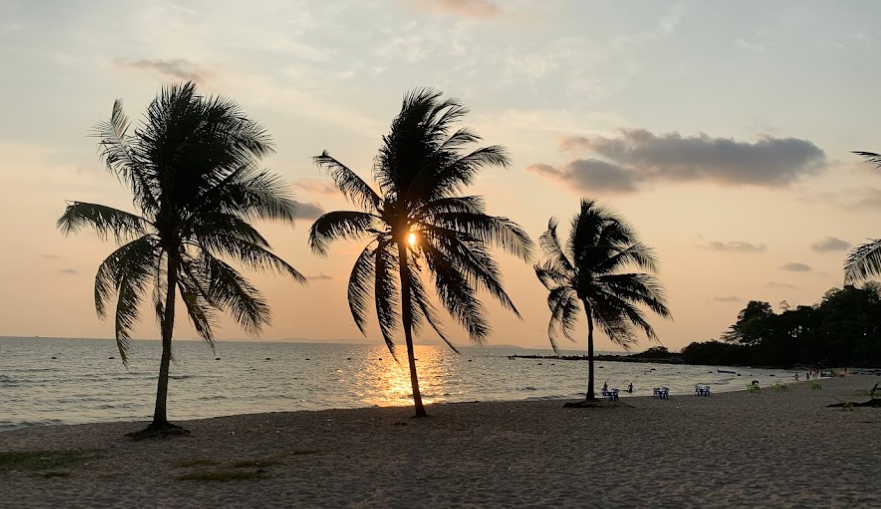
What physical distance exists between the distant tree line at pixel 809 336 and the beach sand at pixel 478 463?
8387cm

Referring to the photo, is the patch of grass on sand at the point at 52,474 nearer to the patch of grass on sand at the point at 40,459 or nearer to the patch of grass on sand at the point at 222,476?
the patch of grass on sand at the point at 40,459

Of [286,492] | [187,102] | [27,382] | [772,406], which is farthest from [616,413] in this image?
[27,382]

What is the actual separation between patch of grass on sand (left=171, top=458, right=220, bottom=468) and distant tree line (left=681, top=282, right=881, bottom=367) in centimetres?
9399

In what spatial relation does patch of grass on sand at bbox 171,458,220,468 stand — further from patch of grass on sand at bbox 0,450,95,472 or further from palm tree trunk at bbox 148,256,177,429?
palm tree trunk at bbox 148,256,177,429

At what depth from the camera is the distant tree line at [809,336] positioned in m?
103

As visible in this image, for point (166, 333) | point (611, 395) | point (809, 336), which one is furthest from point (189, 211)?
point (809, 336)

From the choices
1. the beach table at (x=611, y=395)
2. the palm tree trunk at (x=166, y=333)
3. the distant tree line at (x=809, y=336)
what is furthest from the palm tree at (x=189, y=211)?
the distant tree line at (x=809, y=336)

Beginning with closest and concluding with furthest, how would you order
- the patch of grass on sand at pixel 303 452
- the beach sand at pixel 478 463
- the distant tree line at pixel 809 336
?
the beach sand at pixel 478 463, the patch of grass on sand at pixel 303 452, the distant tree line at pixel 809 336

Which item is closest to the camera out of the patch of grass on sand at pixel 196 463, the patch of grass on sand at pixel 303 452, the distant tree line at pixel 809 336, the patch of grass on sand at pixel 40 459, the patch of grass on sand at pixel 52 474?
the patch of grass on sand at pixel 52 474

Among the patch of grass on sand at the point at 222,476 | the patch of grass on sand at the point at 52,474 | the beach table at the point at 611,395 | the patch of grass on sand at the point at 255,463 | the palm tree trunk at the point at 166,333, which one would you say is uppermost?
the palm tree trunk at the point at 166,333

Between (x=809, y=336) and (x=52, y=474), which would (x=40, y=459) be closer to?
(x=52, y=474)

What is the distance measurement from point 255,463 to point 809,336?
402 ft

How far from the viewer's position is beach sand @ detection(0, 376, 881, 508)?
11.0 m

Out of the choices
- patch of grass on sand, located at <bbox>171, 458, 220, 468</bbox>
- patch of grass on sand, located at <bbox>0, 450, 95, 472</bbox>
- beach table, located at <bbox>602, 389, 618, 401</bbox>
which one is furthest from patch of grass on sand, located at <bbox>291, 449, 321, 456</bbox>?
beach table, located at <bbox>602, 389, 618, 401</bbox>
